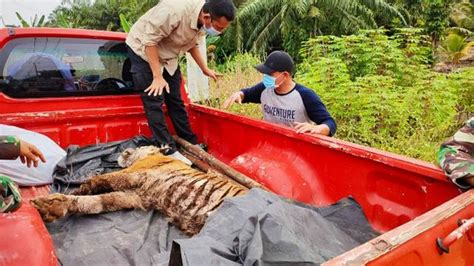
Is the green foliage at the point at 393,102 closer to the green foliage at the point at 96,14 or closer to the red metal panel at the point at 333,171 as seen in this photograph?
the red metal panel at the point at 333,171

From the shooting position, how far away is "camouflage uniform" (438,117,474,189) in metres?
1.51

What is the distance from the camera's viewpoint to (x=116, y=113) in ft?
11.3

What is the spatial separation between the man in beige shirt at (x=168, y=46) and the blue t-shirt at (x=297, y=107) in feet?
2.56

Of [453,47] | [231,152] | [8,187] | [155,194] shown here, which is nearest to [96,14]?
[453,47]

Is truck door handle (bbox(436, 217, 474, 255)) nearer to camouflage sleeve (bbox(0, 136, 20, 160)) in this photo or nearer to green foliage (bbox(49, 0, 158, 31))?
camouflage sleeve (bbox(0, 136, 20, 160))

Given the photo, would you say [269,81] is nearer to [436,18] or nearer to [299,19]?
[299,19]

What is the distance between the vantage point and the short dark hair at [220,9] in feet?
9.78

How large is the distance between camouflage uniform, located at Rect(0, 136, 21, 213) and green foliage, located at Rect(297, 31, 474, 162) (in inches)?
145

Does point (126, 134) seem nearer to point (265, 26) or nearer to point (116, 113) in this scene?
point (116, 113)

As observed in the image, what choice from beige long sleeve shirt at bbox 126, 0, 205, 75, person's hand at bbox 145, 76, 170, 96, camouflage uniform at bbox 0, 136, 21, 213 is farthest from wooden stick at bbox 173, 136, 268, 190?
camouflage uniform at bbox 0, 136, 21, 213

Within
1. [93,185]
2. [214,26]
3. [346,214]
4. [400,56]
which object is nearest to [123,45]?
[214,26]

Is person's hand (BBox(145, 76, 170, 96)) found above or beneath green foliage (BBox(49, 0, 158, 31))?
beneath

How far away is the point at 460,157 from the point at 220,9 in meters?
2.09

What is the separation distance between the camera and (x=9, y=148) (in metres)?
1.61
